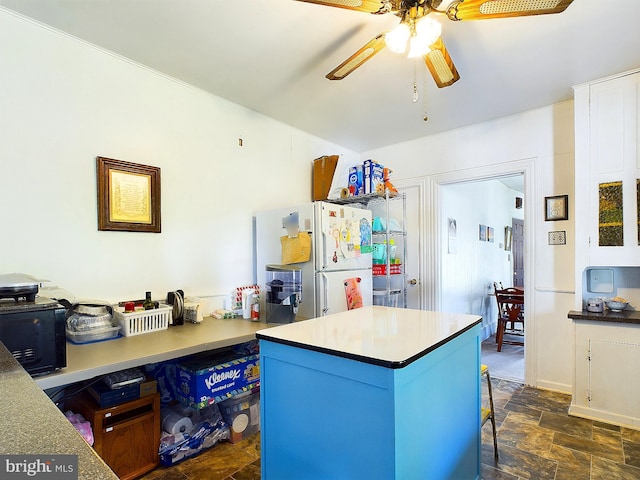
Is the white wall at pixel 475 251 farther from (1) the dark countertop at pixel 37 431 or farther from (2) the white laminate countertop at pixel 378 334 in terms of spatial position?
(1) the dark countertop at pixel 37 431

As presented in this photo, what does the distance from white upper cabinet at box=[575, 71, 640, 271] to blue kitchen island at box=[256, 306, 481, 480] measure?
178 centimetres

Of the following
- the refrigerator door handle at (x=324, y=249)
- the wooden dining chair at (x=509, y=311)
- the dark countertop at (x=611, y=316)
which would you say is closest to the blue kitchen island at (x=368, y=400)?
the refrigerator door handle at (x=324, y=249)

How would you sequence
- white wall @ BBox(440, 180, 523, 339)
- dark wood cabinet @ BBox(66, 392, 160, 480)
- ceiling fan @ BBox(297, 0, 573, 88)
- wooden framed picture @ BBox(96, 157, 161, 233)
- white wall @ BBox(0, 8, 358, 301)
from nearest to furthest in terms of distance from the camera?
ceiling fan @ BBox(297, 0, 573, 88) < dark wood cabinet @ BBox(66, 392, 160, 480) < white wall @ BBox(0, 8, 358, 301) < wooden framed picture @ BBox(96, 157, 161, 233) < white wall @ BBox(440, 180, 523, 339)

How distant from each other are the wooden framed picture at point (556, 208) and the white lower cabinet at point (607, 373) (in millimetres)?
982

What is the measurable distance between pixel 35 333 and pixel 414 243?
3.52 m

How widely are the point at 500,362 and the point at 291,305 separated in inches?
116

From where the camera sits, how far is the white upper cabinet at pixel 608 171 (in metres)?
2.52

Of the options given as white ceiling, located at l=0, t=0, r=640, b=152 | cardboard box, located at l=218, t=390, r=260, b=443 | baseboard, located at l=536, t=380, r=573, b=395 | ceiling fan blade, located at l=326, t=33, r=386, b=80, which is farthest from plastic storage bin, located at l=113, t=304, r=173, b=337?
baseboard, located at l=536, t=380, r=573, b=395

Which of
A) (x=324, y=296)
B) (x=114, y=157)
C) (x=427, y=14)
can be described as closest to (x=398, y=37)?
(x=427, y=14)

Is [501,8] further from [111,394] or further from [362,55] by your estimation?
[111,394]

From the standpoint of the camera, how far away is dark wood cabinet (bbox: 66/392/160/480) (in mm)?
1801

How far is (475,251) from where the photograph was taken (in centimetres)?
499

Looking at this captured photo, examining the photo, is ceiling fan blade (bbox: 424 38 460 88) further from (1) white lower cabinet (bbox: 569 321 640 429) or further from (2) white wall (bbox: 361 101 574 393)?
(1) white lower cabinet (bbox: 569 321 640 429)

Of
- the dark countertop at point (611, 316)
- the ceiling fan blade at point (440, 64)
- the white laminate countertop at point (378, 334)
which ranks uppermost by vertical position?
the ceiling fan blade at point (440, 64)
